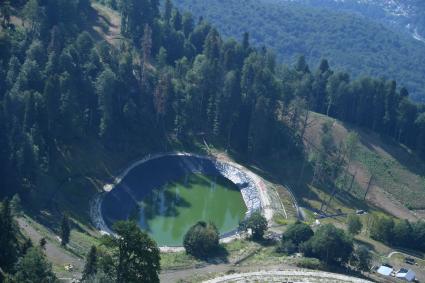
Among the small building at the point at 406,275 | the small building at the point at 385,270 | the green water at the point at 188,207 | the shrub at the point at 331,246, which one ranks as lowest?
the green water at the point at 188,207

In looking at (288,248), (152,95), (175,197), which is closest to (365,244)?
(288,248)

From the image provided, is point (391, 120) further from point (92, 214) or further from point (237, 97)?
point (92, 214)

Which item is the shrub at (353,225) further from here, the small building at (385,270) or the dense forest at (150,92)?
the dense forest at (150,92)

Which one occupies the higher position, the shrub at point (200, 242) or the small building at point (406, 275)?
the small building at point (406, 275)

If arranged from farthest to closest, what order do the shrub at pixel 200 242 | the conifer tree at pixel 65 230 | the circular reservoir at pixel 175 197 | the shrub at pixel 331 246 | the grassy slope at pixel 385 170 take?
1. the grassy slope at pixel 385 170
2. the circular reservoir at pixel 175 197
3. the shrub at pixel 200 242
4. the shrub at pixel 331 246
5. the conifer tree at pixel 65 230

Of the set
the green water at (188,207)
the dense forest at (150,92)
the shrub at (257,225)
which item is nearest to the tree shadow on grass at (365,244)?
the shrub at (257,225)

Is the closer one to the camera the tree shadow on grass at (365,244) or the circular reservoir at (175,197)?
the tree shadow on grass at (365,244)

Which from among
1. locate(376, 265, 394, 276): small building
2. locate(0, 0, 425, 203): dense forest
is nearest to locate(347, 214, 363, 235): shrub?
locate(376, 265, 394, 276): small building

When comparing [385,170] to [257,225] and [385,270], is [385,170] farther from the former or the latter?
[257,225]
